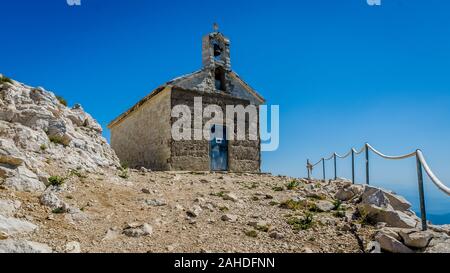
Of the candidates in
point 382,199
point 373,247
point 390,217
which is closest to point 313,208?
point 382,199

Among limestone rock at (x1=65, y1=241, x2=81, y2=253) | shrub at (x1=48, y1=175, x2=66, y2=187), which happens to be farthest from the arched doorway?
limestone rock at (x1=65, y1=241, x2=81, y2=253)

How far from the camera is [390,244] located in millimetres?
5203

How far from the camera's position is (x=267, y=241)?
5.85 m

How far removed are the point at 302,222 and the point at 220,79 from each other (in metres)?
Result: 12.0

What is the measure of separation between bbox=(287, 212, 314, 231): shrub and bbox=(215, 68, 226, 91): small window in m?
11.4

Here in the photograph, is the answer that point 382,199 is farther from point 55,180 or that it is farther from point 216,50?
point 216,50

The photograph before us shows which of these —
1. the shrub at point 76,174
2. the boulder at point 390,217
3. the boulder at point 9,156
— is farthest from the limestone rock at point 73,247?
the boulder at point 390,217

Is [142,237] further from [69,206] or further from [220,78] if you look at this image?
[220,78]

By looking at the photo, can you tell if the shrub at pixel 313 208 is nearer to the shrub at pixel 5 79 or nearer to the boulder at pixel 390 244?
the boulder at pixel 390 244

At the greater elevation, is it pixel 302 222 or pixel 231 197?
pixel 231 197

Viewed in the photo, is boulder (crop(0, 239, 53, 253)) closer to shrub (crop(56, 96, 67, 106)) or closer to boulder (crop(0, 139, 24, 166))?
boulder (crop(0, 139, 24, 166))

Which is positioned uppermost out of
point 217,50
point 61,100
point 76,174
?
point 217,50
